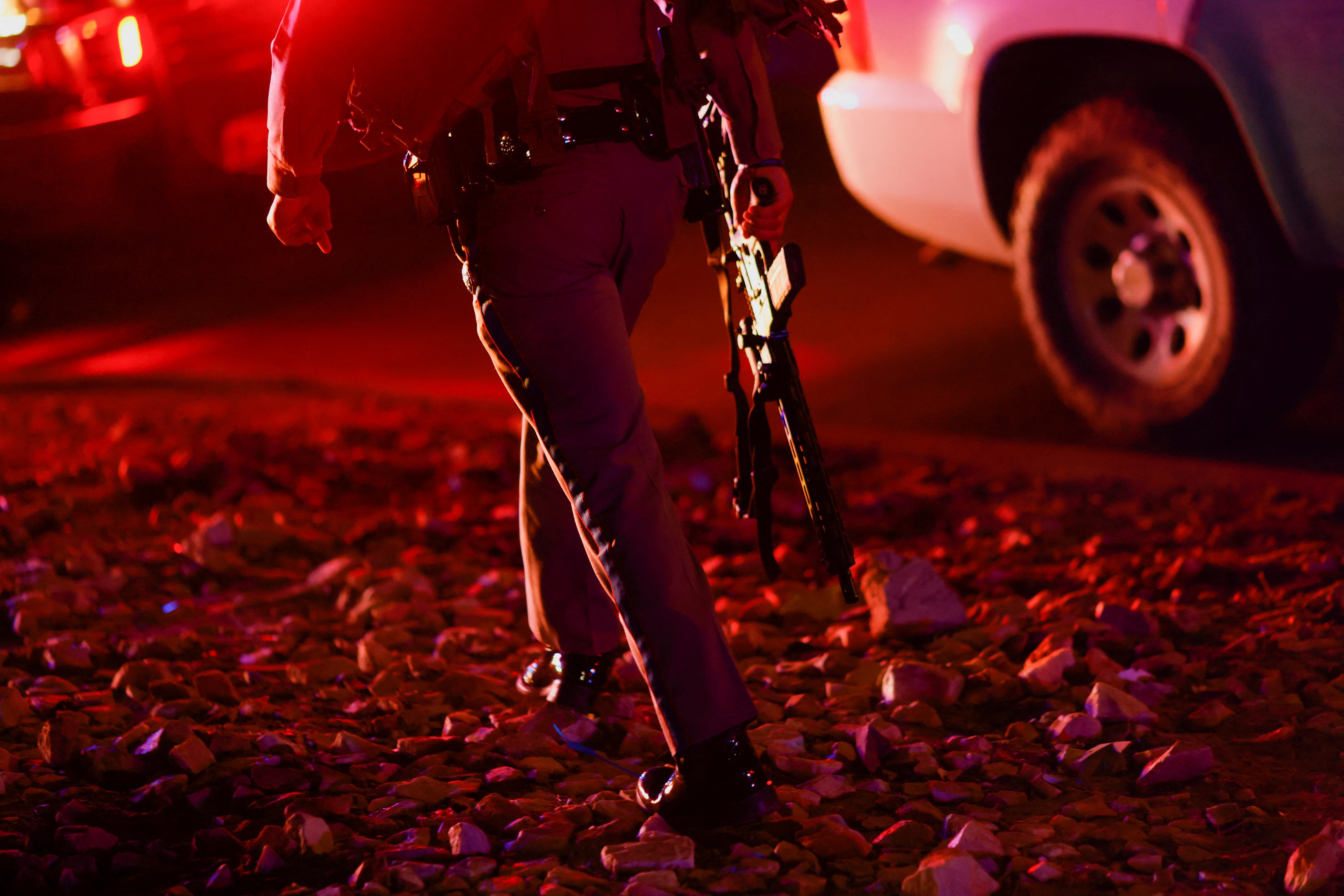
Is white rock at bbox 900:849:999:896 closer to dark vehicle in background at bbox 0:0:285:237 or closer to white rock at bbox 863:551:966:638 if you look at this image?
white rock at bbox 863:551:966:638

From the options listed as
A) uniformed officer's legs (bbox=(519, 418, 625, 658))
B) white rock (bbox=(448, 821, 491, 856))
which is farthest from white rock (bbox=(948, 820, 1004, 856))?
uniformed officer's legs (bbox=(519, 418, 625, 658))

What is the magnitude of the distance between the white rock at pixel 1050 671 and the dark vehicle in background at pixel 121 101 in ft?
18.8

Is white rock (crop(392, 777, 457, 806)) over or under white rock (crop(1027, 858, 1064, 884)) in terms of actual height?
over

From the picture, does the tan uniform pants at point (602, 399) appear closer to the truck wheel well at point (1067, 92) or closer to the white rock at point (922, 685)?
the white rock at point (922, 685)

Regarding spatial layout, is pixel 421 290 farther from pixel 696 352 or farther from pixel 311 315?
pixel 696 352

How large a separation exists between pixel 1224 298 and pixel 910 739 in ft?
6.20

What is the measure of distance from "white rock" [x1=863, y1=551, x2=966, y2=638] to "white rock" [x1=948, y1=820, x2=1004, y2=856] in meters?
0.92

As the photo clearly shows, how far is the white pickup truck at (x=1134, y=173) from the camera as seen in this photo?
3.64 metres

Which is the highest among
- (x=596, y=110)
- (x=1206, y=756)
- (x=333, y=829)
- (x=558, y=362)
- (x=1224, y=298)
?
(x=596, y=110)

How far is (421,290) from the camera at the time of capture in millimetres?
7344

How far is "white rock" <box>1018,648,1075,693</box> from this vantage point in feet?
9.37

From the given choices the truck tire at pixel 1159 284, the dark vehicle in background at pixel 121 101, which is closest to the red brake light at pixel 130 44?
the dark vehicle in background at pixel 121 101

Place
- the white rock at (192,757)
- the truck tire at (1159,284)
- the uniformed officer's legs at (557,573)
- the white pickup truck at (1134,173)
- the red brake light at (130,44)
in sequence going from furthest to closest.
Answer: the red brake light at (130,44) → the truck tire at (1159,284) → the white pickup truck at (1134,173) → the uniformed officer's legs at (557,573) → the white rock at (192,757)

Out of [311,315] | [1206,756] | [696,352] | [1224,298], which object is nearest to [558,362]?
[1206,756]
